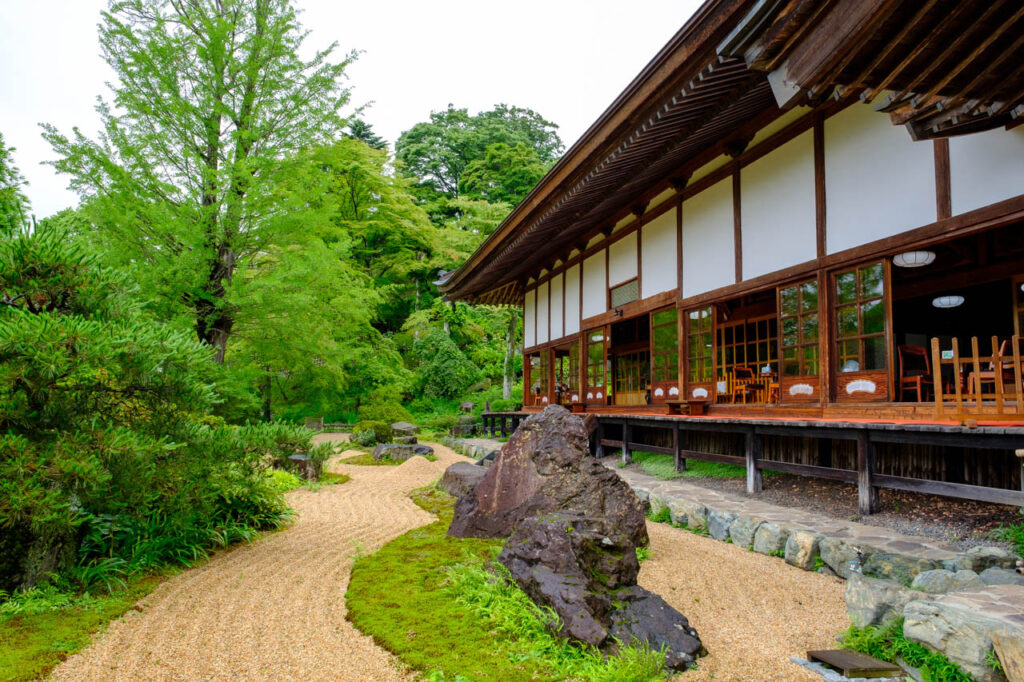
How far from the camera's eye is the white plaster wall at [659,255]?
9805mm

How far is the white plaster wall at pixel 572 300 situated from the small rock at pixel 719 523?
7.74 m

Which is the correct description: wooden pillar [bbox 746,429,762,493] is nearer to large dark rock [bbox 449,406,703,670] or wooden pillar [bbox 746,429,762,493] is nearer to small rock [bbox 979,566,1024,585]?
large dark rock [bbox 449,406,703,670]

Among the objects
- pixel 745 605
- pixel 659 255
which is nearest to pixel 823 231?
Result: pixel 659 255

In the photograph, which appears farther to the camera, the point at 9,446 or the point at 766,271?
the point at 766,271

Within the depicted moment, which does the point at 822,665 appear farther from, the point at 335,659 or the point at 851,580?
the point at 335,659

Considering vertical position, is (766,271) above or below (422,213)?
below

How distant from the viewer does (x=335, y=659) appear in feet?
10.0

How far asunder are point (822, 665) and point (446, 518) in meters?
4.25

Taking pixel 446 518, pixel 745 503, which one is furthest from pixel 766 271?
pixel 446 518

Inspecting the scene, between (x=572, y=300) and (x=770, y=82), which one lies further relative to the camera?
(x=572, y=300)

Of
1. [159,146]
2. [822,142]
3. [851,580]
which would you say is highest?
[159,146]

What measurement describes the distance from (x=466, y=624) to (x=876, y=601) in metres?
2.44

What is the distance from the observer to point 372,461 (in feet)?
41.7

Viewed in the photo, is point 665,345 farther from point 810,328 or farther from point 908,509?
point 908,509
